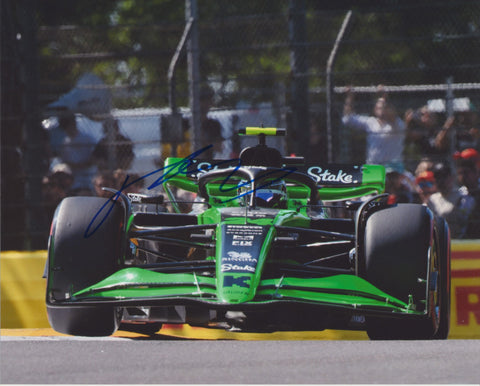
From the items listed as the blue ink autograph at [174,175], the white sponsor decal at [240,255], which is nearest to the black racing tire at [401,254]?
the white sponsor decal at [240,255]

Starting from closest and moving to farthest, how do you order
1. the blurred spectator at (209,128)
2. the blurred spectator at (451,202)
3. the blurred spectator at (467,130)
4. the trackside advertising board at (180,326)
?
the trackside advertising board at (180,326) → the blurred spectator at (451,202) → the blurred spectator at (467,130) → the blurred spectator at (209,128)

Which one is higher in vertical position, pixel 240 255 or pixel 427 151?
pixel 427 151

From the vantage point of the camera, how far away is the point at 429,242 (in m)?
6.59

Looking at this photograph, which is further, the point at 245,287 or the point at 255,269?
the point at 255,269

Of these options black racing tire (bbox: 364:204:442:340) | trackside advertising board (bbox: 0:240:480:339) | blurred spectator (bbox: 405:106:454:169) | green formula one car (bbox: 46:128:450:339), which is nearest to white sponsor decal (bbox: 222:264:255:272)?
green formula one car (bbox: 46:128:450:339)

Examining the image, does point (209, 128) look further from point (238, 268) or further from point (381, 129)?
point (238, 268)

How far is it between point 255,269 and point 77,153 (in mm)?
4797

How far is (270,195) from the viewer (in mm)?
7668

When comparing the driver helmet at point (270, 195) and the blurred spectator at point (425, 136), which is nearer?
the driver helmet at point (270, 195)

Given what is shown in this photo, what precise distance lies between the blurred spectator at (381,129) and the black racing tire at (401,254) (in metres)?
Answer: 3.69

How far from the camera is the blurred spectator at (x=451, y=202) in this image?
33.5 ft

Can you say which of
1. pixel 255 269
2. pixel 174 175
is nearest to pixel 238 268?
pixel 255 269

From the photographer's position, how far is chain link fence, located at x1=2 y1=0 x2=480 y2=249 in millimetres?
10383

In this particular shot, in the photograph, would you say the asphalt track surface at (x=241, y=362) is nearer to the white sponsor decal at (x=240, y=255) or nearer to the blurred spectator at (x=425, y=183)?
the white sponsor decal at (x=240, y=255)
